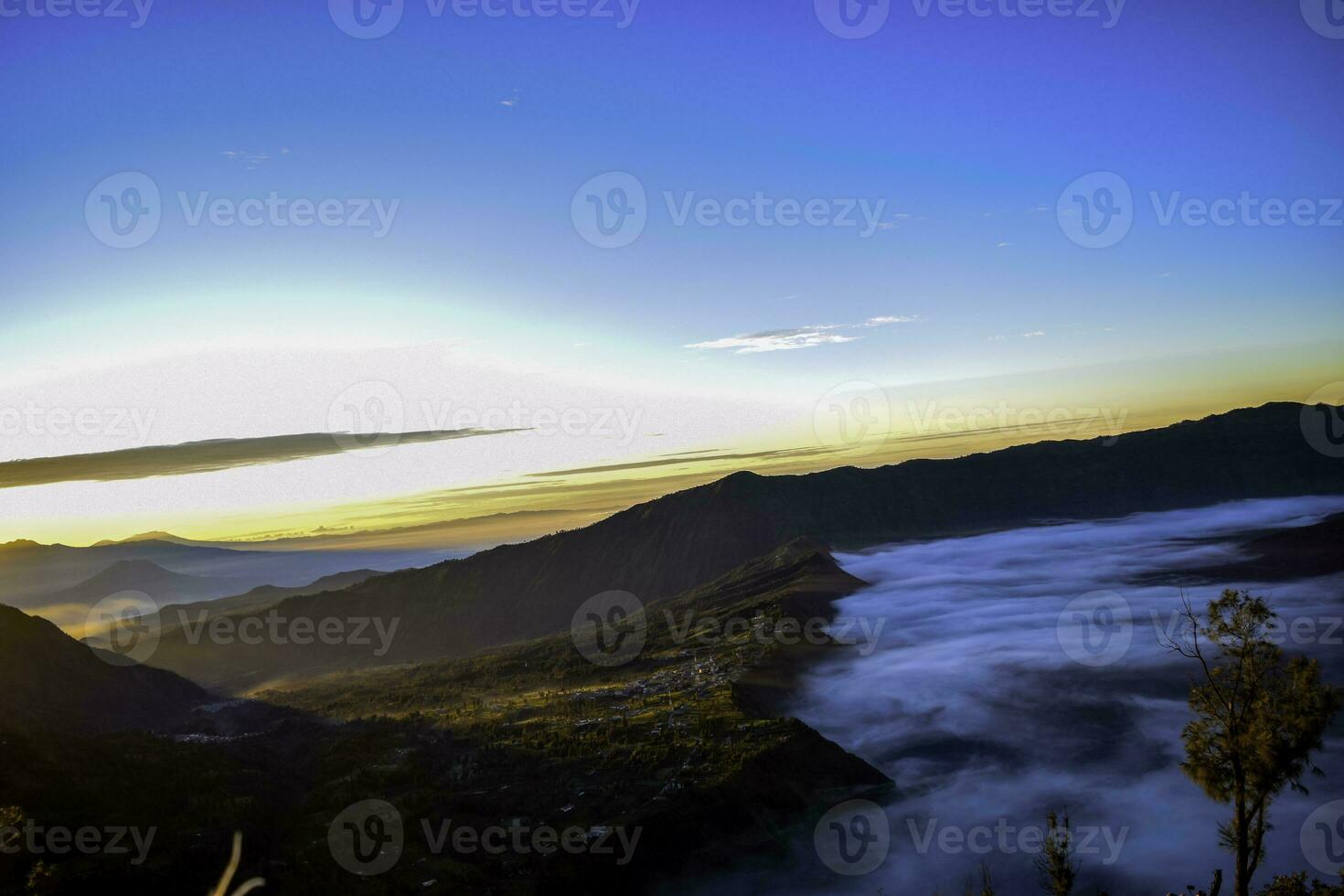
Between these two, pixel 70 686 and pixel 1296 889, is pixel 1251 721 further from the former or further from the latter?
pixel 70 686

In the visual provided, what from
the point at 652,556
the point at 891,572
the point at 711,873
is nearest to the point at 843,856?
the point at 711,873

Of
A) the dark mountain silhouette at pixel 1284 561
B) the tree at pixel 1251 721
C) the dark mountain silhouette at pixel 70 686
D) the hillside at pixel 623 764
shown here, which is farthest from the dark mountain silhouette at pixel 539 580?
the tree at pixel 1251 721

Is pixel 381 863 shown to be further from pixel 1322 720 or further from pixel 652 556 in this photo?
pixel 652 556

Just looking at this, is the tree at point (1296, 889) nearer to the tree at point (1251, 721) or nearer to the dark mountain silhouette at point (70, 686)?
the tree at point (1251, 721)

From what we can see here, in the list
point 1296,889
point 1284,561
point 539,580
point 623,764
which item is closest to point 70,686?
point 623,764

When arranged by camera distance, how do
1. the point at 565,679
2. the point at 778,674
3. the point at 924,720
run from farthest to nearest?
the point at 565,679, the point at 778,674, the point at 924,720

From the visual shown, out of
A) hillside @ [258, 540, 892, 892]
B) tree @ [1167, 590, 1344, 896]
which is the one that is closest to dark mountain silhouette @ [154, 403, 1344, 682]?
hillside @ [258, 540, 892, 892]
